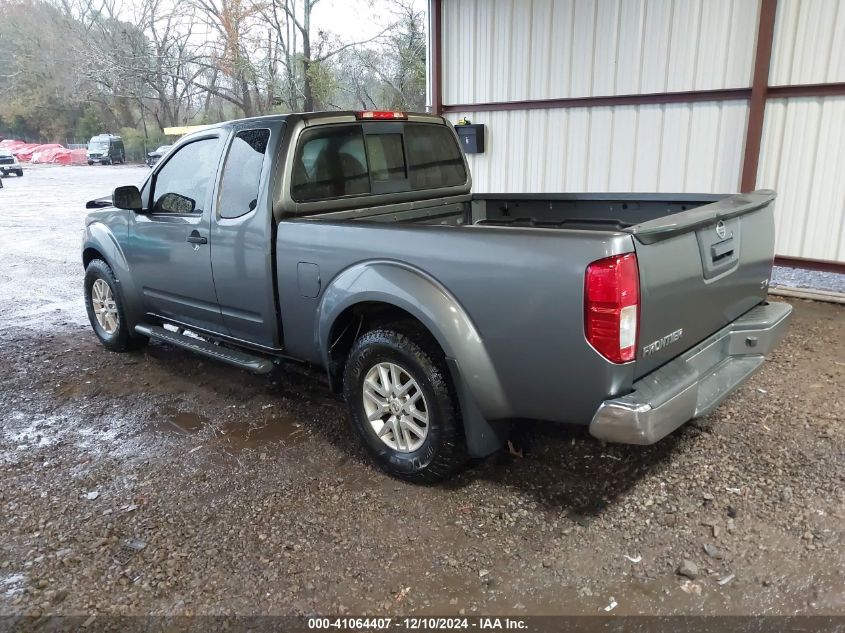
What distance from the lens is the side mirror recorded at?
4.51 m

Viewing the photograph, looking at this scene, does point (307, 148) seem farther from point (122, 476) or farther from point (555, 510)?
point (555, 510)

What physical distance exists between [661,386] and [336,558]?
1525mm

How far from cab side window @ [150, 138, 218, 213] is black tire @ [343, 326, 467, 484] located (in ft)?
5.50

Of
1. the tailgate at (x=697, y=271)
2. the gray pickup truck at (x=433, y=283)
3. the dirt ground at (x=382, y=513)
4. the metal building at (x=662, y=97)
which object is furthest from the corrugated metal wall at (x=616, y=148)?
the tailgate at (x=697, y=271)

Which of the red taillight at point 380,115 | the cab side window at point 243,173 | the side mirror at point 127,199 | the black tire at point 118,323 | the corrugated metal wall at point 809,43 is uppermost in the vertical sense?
the corrugated metal wall at point 809,43

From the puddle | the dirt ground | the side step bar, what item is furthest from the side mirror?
the puddle

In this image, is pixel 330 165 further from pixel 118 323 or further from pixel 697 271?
pixel 118 323

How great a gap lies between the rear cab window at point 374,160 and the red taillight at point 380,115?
0.04 meters

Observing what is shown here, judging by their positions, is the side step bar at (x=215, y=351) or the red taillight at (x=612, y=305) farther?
the side step bar at (x=215, y=351)

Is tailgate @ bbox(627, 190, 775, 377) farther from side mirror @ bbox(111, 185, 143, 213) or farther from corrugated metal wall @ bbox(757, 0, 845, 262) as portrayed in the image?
corrugated metal wall @ bbox(757, 0, 845, 262)

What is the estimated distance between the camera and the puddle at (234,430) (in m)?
3.81

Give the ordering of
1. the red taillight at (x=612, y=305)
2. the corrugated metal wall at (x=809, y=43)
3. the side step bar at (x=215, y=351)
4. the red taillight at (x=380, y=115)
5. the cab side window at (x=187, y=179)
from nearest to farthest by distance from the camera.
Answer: the red taillight at (x=612, y=305)
the side step bar at (x=215, y=351)
the red taillight at (x=380, y=115)
the cab side window at (x=187, y=179)
the corrugated metal wall at (x=809, y=43)

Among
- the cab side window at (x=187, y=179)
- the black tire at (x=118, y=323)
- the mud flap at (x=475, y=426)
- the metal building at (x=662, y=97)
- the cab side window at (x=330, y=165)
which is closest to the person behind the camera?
the mud flap at (x=475, y=426)

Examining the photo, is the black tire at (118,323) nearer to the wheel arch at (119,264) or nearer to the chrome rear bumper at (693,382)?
the wheel arch at (119,264)
